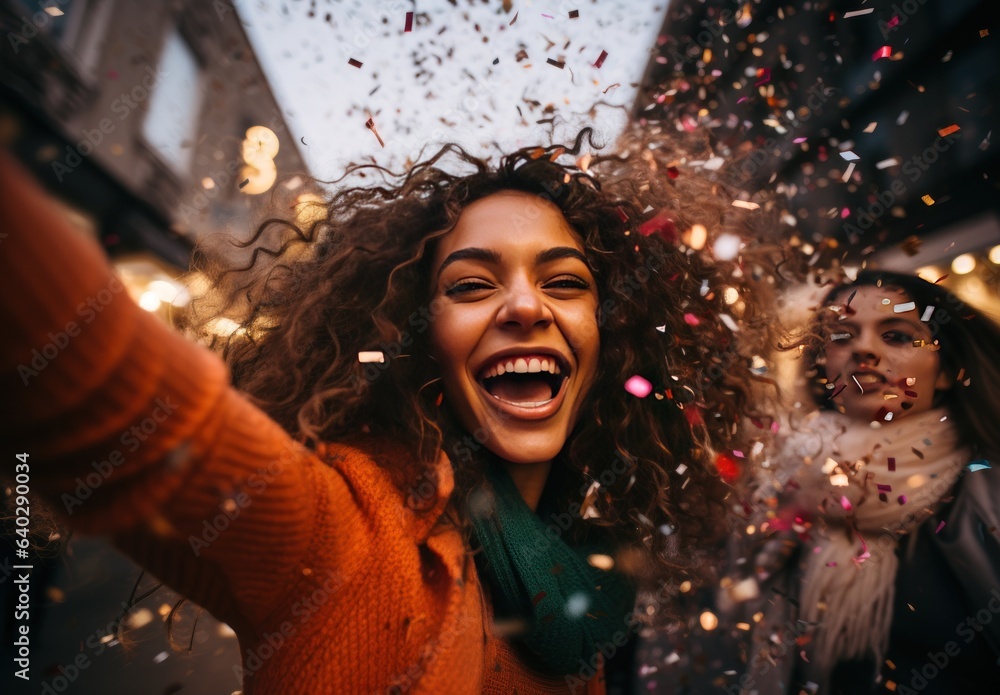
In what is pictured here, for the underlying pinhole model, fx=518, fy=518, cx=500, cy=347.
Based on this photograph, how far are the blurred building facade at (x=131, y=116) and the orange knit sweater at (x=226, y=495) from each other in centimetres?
226

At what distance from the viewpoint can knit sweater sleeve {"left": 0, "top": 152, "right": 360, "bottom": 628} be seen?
73 centimetres

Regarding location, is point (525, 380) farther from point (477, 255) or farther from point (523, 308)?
point (477, 255)

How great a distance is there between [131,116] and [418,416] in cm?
996

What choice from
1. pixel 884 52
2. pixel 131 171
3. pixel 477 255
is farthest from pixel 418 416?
pixel 131 171

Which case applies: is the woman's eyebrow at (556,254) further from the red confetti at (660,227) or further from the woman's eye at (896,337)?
the woman's eye at (896,337)

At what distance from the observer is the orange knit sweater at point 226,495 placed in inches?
29.9

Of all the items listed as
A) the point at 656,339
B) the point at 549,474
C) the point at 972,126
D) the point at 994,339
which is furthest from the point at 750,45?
the point at 549,474

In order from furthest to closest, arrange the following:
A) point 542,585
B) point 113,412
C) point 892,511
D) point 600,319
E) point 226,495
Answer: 1. point 892,511
2. point 600,319
3. point 542,585
4. point 226,495
5. point 113,412

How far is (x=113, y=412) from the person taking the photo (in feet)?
2.67

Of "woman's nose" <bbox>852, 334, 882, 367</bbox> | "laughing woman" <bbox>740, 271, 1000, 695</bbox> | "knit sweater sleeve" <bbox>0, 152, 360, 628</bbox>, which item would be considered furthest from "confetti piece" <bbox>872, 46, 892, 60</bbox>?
"knit sweater sleeve" <bbox>0, 152, 360, 628</bbox>

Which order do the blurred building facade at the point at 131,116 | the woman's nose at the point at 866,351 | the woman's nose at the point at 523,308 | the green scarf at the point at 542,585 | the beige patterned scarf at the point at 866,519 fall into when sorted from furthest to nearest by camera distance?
the blurred building facade at the point at 131,116 → the woman's nose at the point at 866,351 → the beige patterned scarf at the point at 866,519 → the woman's nose at the point at 523,308 → the green scarf at the point at 542,585

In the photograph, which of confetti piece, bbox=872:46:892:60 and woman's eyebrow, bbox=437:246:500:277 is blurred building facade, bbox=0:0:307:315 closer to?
woman's eyebrow, bbox=437:246:500:277

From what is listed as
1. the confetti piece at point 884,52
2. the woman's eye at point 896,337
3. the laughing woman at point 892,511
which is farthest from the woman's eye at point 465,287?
the confetti piece at point 884,52

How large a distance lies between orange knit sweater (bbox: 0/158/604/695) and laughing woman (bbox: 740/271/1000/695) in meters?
1.73
